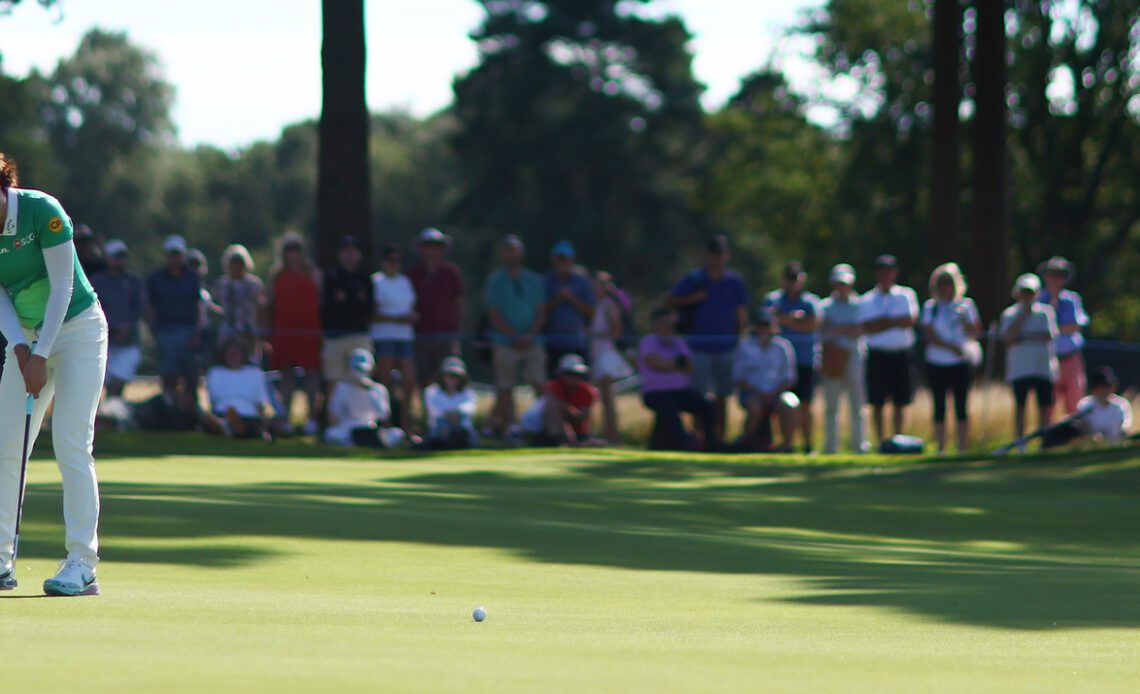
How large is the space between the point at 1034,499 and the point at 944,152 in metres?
13.2

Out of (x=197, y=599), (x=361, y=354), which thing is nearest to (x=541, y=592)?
(x=197, y=599)

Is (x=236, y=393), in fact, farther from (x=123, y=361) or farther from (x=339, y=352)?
(x=123, y=361)

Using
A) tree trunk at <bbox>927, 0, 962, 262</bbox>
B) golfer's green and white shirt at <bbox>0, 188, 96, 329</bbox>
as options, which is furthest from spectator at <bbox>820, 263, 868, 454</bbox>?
golfer's green and white shirt at <bbox>0, 188, 96, 329</bbox>

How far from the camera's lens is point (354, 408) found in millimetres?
19609

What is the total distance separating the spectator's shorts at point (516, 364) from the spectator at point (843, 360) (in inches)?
115

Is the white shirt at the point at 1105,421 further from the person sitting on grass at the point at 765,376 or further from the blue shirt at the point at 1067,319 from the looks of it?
the person sitting on grass at the point at 765,376

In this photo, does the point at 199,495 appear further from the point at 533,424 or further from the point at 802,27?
the point at 802,27

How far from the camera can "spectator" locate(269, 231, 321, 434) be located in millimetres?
20188

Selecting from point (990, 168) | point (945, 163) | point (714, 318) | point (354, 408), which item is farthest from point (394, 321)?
point (990, 168)

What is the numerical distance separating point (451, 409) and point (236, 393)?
2.12 metres

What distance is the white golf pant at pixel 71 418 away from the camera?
828 centimetres

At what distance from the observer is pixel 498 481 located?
52.1 ft

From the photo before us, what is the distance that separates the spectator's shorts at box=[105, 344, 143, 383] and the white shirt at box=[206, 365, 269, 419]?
33.9 inches

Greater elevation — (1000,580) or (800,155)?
(800,155)
